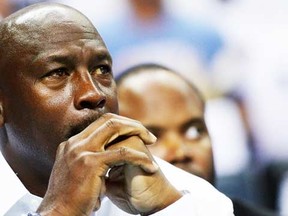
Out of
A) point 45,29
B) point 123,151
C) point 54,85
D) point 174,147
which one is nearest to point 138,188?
point 123,151

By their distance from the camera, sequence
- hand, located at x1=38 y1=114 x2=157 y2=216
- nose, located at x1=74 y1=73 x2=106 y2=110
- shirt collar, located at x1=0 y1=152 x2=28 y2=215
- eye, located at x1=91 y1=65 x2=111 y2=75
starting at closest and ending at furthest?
hand, located at x1=38 y1=114 x2=157 y2=216 → nose, located at x1=74 y1=73 x2=106 y2=110 → eye, located at x1=91 y1=65 x2=111 y2=75 → shirt collar, located at x1=0 y1=152 x2=28 y2=215

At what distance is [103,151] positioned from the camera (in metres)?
1.38

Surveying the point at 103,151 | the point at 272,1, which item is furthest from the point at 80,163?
the point at 272,1

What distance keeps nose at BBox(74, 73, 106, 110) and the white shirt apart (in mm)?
263

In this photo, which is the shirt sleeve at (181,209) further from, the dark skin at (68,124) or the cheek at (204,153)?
the cheek at (204,153)

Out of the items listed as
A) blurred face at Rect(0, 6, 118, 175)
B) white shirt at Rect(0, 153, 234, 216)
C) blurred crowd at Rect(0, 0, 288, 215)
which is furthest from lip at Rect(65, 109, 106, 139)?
blurred crowd at Rect(0, 0, 288, 215)

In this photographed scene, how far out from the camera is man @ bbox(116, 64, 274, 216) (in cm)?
238

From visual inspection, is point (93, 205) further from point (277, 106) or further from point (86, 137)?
point (277, 106)

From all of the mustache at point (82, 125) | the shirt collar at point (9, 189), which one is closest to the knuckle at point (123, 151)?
the mustache at point (82, 125)

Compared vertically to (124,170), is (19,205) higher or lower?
lower

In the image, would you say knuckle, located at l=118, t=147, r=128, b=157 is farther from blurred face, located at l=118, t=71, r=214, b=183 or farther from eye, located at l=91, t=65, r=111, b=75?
blurred face, located at l=118, t=71, r=214, b=183

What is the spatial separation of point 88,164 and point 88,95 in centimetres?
17

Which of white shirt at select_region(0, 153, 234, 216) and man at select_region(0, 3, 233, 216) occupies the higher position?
man at select_region(0, 3, 233, 216)

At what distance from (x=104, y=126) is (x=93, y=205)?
5.6 inches
